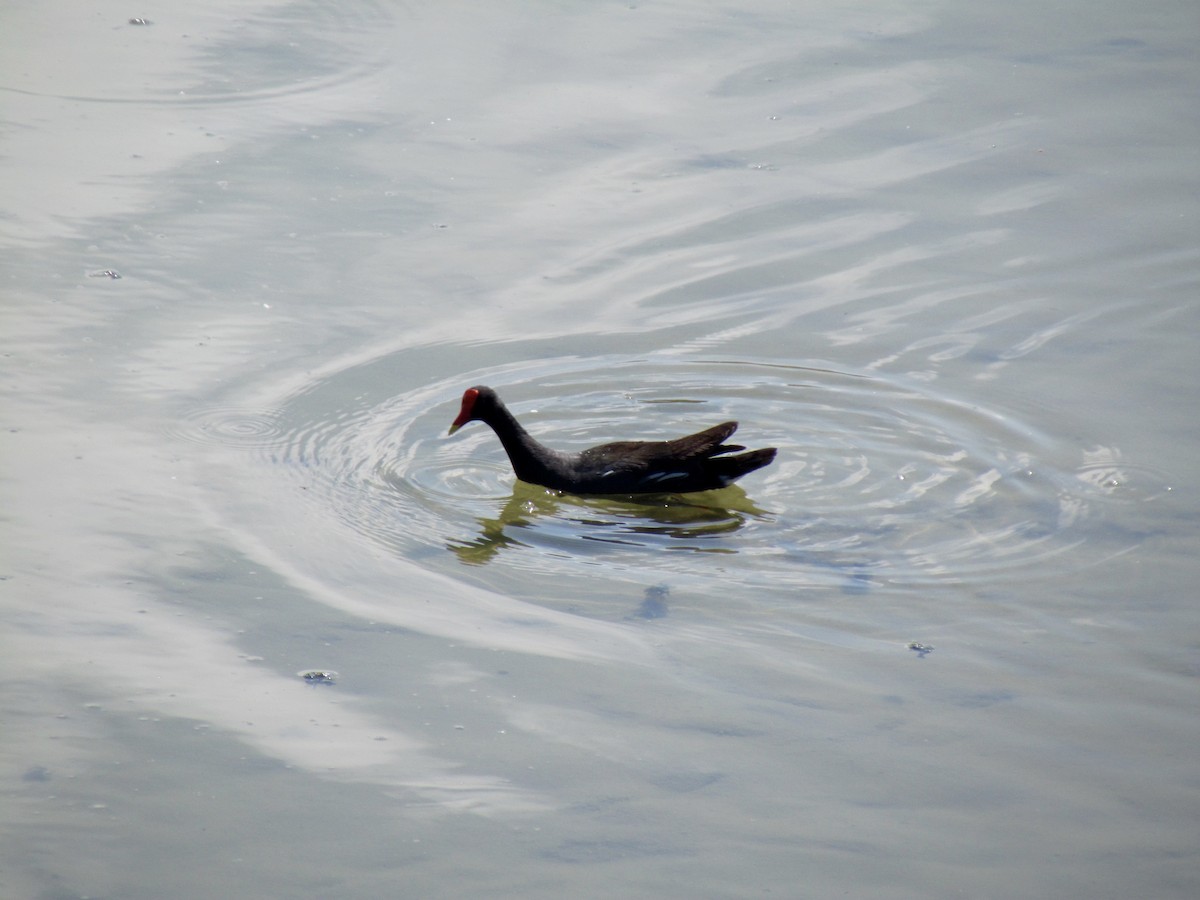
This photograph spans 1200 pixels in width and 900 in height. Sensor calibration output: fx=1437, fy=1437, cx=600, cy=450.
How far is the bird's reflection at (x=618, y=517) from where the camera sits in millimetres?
6695

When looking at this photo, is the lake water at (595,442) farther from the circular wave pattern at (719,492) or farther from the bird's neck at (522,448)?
the bird's neck at (522,448)

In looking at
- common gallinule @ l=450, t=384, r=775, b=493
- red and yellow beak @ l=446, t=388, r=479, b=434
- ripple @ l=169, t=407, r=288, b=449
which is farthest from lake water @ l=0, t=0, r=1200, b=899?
red and yellow beak @ l=446, t=388, r=479, b=434

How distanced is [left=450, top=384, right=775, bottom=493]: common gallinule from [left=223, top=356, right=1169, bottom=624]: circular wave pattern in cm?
11

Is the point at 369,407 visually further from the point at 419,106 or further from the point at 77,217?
the point at 419,106

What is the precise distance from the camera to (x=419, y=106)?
1115cm

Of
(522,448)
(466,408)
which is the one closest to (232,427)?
(466,408)

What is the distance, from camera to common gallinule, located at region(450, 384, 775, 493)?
7250 millimetres

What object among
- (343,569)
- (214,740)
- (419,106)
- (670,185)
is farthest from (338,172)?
(214,740)

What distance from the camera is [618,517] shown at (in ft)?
23.6

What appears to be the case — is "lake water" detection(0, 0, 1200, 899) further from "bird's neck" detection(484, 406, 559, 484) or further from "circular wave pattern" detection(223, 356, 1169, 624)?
"bird's neck" detection(484, 406, 559, 484)

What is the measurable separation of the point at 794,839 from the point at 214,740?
1986mm

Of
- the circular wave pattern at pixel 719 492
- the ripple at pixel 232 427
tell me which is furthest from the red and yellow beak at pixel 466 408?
the ripple at pixel 232 427

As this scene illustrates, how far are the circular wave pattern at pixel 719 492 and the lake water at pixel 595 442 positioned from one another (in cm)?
3

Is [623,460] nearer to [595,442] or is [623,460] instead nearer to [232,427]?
[595,442]
